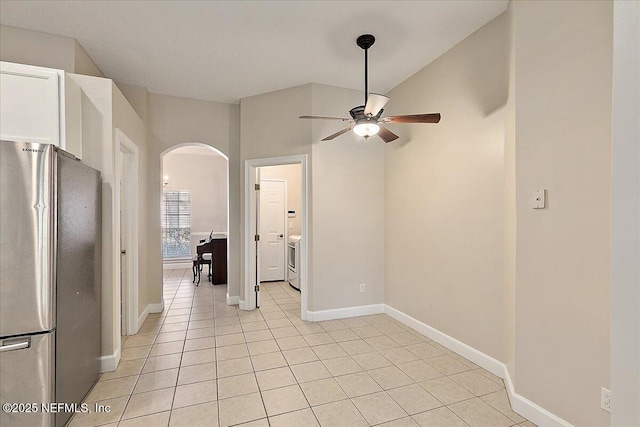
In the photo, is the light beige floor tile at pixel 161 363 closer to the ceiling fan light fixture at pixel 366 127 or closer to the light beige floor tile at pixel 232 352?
the light beige floor tile at pixel 232 352

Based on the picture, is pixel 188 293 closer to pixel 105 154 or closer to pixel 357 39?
pixel 105 154

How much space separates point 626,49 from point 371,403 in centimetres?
245

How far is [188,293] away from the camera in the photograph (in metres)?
5.54

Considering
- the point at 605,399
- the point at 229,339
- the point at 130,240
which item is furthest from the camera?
the point at 130,240

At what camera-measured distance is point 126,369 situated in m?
2.80

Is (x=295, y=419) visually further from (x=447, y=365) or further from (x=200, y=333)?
(x=200, y=333)

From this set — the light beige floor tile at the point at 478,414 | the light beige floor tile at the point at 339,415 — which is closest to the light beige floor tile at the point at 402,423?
the light beige floor tile at the point at 339,415

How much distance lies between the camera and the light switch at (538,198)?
203cm

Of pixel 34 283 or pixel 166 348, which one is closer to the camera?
pixel 34 283

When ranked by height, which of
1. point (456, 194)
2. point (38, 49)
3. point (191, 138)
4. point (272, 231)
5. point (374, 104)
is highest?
point (38, 49)

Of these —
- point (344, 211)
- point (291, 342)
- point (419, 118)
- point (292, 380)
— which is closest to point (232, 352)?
point (291, 342)

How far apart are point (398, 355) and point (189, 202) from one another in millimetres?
6932

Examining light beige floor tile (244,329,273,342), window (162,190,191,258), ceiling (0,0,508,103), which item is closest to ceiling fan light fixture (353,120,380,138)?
ceiling (0,0,508,103)

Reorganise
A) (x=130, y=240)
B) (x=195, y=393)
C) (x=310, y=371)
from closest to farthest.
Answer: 1. (x=195, y=393)
2. (x=310, y=371)
3. (x=130, y=240)
